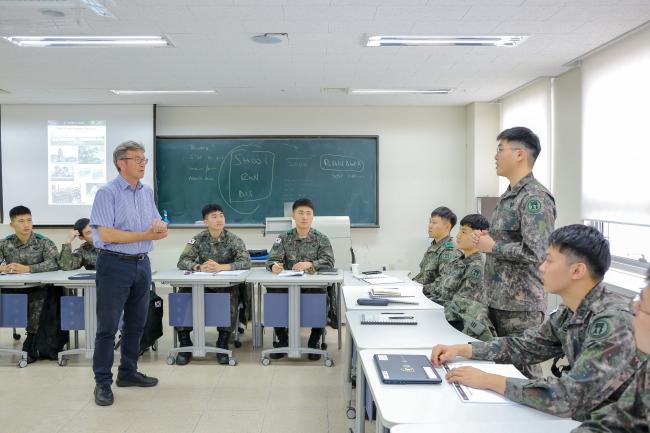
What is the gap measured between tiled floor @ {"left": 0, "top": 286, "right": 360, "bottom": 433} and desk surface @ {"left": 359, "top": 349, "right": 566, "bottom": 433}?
164 cm

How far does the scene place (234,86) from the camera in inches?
237

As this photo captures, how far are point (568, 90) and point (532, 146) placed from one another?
3.08 metres

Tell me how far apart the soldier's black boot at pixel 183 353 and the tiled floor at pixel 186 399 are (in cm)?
7

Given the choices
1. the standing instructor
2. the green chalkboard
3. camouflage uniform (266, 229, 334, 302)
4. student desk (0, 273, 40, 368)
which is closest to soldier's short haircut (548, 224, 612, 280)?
the standing instructor

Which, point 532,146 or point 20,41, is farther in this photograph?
point 20,41

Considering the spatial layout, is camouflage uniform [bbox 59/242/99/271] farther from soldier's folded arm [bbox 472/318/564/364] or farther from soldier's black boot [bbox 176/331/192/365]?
soldier's folded arm [bbox 472/318/564/364]

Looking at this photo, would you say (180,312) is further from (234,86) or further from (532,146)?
(532,146)

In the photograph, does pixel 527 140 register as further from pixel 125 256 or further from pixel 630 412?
pixel 125 256

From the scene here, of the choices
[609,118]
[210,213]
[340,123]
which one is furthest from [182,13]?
[340,123]

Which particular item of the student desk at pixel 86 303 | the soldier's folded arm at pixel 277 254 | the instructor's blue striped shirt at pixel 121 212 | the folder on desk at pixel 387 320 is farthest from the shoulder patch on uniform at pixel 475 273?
the student desk at pixel 86 303

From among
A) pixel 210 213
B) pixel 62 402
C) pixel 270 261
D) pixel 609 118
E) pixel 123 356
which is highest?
pixel 609 118

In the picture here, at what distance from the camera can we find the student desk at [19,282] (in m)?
4.40

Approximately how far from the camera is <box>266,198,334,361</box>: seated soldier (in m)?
4.88

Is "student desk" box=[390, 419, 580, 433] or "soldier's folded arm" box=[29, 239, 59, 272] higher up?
"soldier's folded arm" box=[29, 239, 59, 272]
